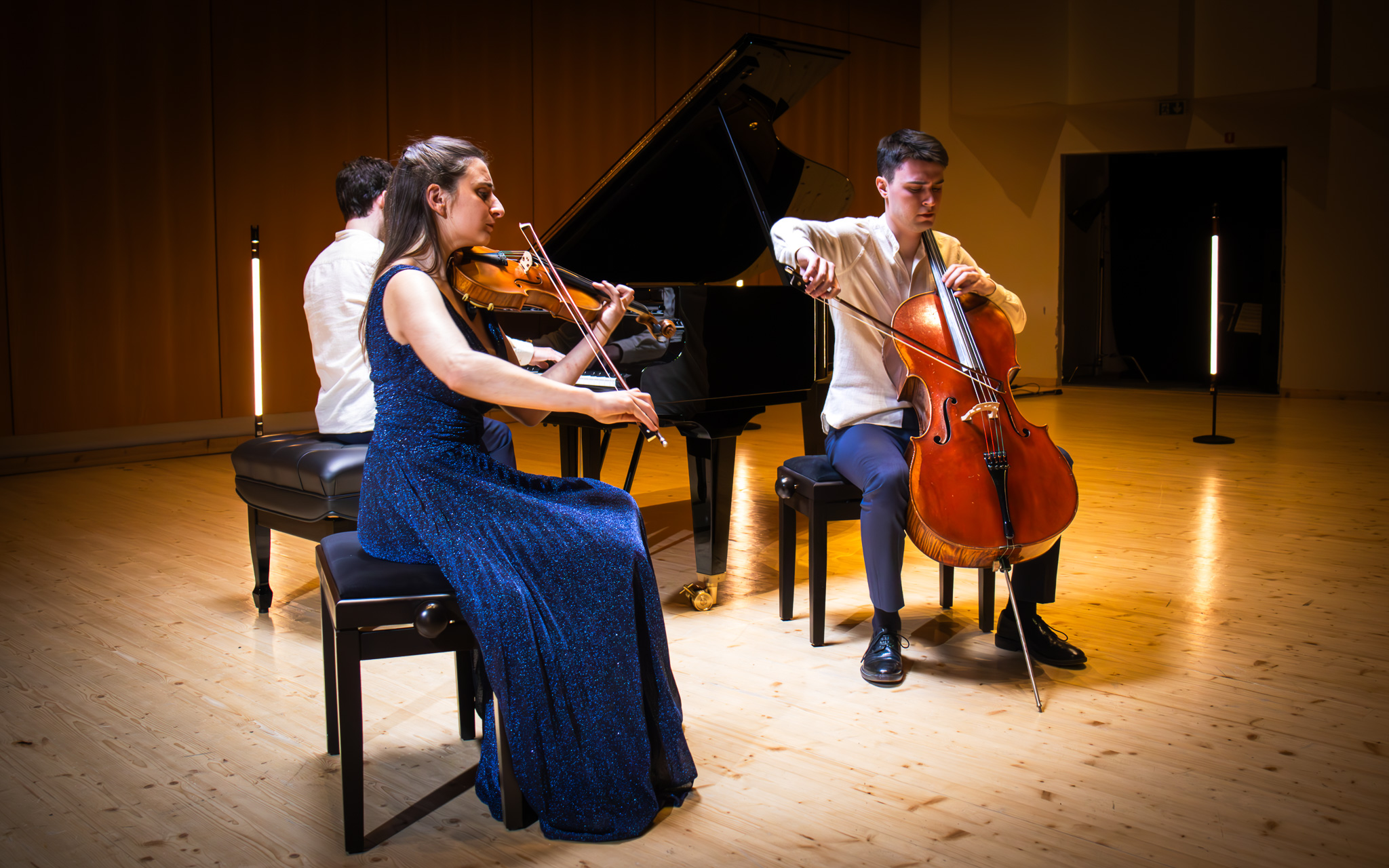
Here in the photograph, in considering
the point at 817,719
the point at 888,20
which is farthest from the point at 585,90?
the point at 817,719

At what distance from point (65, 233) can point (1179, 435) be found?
6.32 metres

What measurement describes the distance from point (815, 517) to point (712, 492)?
0.56 meters

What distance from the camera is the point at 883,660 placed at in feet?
8.40

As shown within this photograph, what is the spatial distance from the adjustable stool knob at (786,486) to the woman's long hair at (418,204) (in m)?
1.22

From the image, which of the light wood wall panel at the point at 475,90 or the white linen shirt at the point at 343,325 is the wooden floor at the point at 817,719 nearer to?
the white linen shirt at the point at 343,325

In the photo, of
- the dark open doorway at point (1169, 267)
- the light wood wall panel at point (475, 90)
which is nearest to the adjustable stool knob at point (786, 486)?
the light wood wall panel at point (475, 90)

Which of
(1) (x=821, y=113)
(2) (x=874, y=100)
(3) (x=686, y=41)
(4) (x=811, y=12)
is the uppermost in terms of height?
(4) (x=811, y=12)

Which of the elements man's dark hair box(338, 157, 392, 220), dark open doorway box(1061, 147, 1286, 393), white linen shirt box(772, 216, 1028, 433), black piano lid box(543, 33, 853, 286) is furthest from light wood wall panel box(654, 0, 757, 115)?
white linen shirt box(772, 216, 1028, 433)

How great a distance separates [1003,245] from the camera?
9.72 meters

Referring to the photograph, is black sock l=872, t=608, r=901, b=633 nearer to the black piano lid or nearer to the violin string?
the violin string

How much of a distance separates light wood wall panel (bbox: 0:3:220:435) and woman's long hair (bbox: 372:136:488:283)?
475 cm

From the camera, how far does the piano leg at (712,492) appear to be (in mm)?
3195

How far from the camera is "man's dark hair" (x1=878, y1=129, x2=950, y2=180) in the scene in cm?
271

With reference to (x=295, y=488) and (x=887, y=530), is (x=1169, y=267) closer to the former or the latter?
(x=887, y=530)
